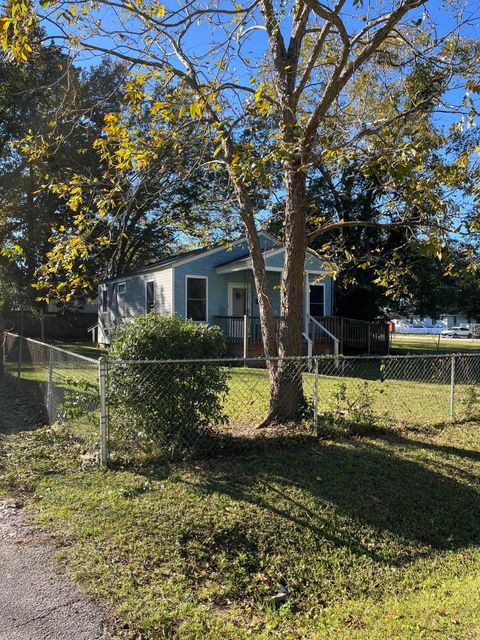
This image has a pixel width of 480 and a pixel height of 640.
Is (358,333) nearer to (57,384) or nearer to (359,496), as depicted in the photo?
(57,384)

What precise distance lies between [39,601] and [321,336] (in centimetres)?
1566

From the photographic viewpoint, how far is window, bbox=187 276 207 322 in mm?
17487

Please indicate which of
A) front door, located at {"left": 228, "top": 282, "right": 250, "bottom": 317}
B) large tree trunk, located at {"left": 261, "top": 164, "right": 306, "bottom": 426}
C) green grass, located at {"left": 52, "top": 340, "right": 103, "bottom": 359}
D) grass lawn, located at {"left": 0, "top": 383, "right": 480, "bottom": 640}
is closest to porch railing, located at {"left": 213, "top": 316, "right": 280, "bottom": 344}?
front door, located at {"left": 228, "top": 282, "right": 250, "bottom": 317}

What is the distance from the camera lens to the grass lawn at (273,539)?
9.54 ft

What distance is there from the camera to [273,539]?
3.78 metres

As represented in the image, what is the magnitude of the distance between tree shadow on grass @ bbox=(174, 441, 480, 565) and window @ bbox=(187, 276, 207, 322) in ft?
39.4

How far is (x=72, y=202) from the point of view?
6.74m

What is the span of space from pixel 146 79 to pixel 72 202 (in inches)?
76.7

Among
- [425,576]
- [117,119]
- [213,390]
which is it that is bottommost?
[425,576]

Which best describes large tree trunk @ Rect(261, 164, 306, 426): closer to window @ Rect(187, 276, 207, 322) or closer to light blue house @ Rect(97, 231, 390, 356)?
light blue house @ Rect(97, 231, 390, 356)

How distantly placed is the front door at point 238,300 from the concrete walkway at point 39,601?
14886mm

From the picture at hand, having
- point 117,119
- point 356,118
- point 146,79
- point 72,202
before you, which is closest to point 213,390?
point 72,202

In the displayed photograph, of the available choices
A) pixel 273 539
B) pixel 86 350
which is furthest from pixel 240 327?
pixel 273 539

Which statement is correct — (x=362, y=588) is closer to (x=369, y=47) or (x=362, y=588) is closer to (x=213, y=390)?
(x=213, y=390)
